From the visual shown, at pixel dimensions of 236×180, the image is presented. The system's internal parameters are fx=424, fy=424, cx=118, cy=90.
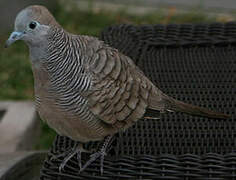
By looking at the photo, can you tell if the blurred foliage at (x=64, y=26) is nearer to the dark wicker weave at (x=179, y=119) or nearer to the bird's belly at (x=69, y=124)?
the dark wicker weave at (x=179, y=119)

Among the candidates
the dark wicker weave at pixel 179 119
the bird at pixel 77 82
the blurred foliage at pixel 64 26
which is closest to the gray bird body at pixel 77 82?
the bird at pixel 77 82

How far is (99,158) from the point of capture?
1.55m

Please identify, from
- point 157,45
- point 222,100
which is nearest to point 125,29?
point 157,45

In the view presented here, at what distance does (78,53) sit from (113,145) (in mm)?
467

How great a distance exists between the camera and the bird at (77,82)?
4.70 ft

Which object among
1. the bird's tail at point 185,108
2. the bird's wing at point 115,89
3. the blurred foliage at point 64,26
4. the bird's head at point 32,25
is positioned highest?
the bird's head at point 32,25

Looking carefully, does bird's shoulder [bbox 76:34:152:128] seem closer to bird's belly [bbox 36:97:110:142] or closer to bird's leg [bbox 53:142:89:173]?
bird's belly [bbox 36:97:110:142]

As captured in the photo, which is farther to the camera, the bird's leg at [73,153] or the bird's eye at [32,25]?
the bird's leg at [73,153]

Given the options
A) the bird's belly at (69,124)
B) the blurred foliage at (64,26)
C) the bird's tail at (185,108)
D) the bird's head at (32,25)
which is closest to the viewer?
the bird's head at (32,25)

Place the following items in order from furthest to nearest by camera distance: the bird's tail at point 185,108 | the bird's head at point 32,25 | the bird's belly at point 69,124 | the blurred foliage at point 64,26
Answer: the blurred foliage at point 64,26
the bird's tail at point 185,108
the bird's belly at point 69,124
the bird's head at point 32,25

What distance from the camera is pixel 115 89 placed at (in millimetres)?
1549

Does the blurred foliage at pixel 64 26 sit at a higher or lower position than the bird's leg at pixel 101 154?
lower

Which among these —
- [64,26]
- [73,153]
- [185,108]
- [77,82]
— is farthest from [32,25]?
[64,26]

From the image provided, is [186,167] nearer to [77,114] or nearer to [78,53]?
[77,114]
